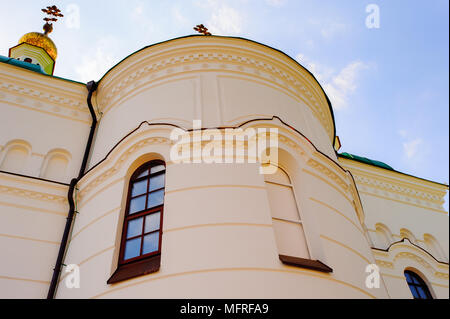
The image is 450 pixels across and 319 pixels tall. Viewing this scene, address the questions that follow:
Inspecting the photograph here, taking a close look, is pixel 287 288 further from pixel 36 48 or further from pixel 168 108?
pixel 36 48

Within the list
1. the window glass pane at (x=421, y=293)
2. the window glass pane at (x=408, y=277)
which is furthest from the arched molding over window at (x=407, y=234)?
the window glass pane at (x=421, y=293)

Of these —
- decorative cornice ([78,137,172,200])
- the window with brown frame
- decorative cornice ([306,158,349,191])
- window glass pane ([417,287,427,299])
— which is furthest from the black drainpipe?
window glass pane ([417,287,427,299])

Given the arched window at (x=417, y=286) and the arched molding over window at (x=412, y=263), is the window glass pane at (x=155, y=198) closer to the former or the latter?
the arched molding over window at (x=412, y=263)

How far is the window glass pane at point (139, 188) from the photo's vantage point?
654 centimetres

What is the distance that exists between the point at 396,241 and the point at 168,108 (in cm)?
739

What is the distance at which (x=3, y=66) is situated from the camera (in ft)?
30.5

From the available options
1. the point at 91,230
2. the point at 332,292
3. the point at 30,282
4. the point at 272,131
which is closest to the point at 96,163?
the point at 91,230

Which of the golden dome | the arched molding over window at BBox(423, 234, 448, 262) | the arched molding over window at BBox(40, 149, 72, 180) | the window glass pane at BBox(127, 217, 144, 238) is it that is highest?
the golden dome

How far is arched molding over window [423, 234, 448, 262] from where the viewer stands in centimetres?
1102

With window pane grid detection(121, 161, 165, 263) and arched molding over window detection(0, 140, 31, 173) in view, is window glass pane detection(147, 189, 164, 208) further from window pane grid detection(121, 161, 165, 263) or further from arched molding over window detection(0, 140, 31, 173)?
arched molding over window detection(0, 140, 31, 173)

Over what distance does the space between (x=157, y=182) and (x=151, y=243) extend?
121 cm

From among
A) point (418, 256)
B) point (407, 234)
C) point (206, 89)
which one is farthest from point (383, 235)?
point (206, 89)

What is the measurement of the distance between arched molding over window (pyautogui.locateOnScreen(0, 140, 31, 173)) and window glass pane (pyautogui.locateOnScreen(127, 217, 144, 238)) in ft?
11.0

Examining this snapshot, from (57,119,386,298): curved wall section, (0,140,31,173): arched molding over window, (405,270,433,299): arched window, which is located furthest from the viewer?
(405,270,433,299): arched window
